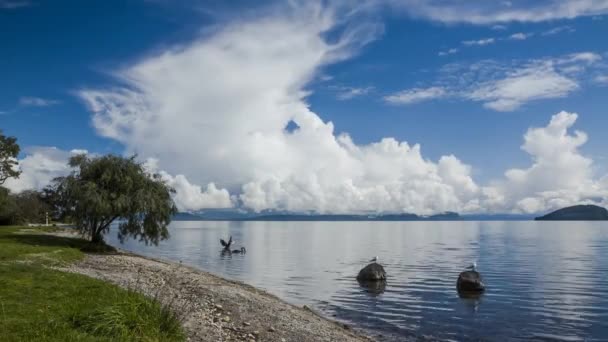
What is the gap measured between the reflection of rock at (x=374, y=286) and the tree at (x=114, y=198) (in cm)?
2227

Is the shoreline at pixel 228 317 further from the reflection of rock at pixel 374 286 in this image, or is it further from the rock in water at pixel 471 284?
the rock in water at pixel 471 284

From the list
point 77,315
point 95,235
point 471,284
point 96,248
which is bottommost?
point 471,284

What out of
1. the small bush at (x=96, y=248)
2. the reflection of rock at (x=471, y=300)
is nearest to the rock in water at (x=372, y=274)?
the reflection of rock at (x=471, y=300)

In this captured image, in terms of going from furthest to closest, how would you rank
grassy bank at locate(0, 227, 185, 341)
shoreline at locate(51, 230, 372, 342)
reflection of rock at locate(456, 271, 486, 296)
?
reflection of rock at locate(456, 271, 486, 296) < shoreline at locate(51, 230, 372, 342) < grassy bank at locate(0, 227, 185, 341)

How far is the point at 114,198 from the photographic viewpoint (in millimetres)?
45562

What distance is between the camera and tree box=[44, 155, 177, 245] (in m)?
44.7

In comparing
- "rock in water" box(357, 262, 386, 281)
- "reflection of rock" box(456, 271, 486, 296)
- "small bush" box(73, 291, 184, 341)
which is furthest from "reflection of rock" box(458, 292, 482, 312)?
"small bush" box(73, 291, 184, 341)

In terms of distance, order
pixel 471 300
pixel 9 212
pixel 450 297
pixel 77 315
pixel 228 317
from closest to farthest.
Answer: pixel 77 315
pixel 228 317
pixel 471 300
pixel 450 297
pixel 9 212

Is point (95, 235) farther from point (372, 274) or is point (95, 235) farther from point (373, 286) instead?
point (372, 274)

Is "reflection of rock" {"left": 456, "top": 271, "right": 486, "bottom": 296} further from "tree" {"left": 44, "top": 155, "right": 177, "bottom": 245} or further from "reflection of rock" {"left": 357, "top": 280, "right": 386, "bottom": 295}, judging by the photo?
"tree" {"left": 44, "top": 155, "right": 177, "bottom": 245}

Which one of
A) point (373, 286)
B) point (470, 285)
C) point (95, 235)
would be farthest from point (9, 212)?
point (470, 285)

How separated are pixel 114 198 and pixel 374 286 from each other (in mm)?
28217

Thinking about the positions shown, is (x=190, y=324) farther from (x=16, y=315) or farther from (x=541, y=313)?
(x=541, y=313)

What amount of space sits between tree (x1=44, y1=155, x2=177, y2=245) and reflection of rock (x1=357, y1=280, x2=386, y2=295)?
22.3 m
